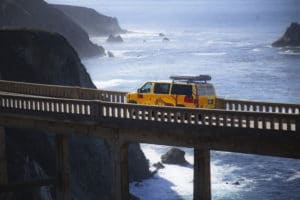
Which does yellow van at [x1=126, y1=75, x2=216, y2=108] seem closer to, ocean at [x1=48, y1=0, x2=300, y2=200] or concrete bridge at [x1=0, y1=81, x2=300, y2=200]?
concrete bridge at [x1=0, y1=81, x2=300, y2=200]

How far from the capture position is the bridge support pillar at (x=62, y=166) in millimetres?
30719

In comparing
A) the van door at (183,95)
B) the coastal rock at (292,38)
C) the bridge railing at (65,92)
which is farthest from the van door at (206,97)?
the coastal rock at (292,38)

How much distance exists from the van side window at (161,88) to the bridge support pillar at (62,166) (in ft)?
18.2

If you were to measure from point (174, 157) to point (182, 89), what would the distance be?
130 ft

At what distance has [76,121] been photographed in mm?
29047

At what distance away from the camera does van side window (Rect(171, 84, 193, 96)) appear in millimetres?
31609

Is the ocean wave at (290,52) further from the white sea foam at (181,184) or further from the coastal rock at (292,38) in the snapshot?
the white sea foam at (181,184)

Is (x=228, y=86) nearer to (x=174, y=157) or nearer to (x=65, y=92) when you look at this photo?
(x=174, y=157)

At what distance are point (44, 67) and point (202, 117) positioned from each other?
Result: 1403 inches

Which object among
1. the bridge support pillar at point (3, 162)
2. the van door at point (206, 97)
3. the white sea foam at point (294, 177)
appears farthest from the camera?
the white sea foam at point (294, 177)

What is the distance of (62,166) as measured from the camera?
A: 31.3 m

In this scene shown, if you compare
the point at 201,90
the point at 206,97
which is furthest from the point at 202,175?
the point at 201,90

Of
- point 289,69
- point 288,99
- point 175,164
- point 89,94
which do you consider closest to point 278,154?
A: point 89,94

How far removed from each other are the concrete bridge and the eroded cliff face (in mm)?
8149
